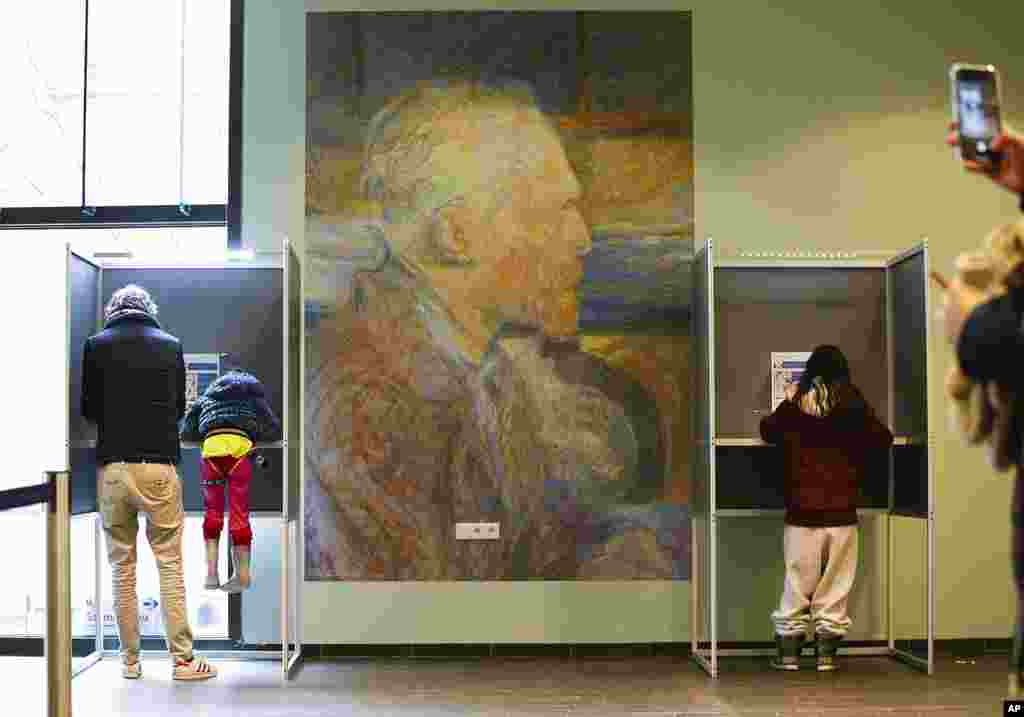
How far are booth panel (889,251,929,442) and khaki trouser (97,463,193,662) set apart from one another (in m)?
3.38

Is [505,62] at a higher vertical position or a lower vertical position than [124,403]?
higher

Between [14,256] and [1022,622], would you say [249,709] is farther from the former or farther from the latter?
[1022,622]

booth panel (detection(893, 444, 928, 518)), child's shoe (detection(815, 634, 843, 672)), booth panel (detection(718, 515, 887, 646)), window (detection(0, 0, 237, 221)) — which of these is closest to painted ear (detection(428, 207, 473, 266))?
window (detection(0, 0, 237, 221))

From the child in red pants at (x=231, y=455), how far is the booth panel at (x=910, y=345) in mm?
2955

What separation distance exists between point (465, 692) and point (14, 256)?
10.7 ft

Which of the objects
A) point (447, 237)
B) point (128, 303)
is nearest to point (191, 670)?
point (128, 303)

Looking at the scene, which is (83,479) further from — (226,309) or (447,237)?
(447,237)

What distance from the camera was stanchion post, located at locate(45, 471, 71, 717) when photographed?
12.3ft

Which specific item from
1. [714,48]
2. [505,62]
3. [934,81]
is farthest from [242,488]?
[934,81]

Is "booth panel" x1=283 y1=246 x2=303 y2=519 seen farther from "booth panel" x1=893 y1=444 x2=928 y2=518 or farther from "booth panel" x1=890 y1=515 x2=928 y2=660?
"booth panel" x1=890 y1=515 x2=928 y2=660

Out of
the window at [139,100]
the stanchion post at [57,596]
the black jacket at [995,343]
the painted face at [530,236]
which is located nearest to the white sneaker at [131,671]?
the stanchion post at [57,596]

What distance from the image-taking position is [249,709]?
5.01 m

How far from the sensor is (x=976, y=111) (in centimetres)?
232

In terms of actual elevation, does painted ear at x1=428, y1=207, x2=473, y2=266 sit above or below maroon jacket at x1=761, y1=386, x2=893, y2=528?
above
